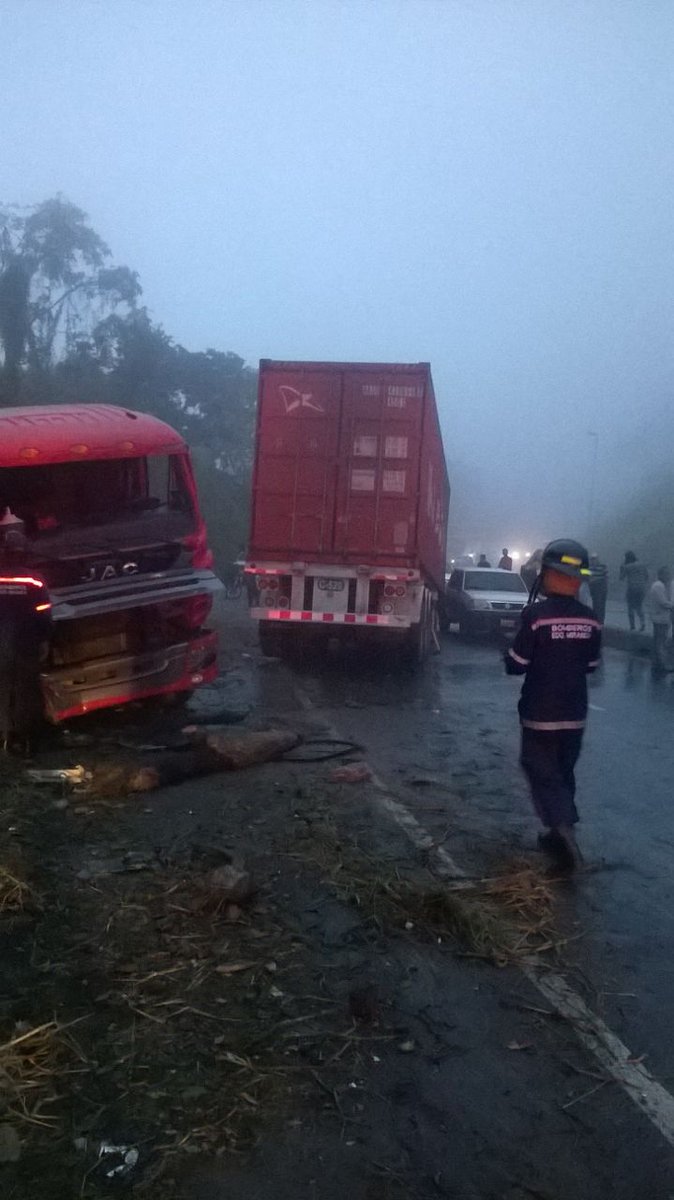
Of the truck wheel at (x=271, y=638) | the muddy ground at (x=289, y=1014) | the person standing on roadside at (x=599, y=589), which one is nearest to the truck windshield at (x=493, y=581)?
the person standing on roadside at (x=599, y=589)

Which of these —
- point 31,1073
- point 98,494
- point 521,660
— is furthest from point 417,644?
point 31,1073

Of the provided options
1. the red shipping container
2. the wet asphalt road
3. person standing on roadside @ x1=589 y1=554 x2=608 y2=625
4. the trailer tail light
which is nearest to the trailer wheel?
the wet asphalt road

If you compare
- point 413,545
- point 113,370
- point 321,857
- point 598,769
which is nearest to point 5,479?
point 321,857

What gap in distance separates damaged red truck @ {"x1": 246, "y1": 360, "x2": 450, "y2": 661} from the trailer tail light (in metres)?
4.36

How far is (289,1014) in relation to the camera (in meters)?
3.89

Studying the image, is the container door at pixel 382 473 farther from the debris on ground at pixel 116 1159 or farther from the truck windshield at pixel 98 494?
the debris on ground at pixel 116 1159

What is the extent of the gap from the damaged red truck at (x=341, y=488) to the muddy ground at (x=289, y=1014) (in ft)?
24.3

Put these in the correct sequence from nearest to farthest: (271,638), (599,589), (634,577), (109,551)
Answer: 1. (109,551)
2. (271,638)
3. (634,577)
4. (599,589)

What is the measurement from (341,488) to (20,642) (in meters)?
7.04

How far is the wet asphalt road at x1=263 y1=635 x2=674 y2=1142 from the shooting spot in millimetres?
4414

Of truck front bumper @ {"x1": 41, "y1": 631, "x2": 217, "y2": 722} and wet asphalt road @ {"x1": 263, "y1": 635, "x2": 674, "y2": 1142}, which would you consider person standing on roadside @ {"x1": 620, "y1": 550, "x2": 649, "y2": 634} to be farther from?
truck front bumper @ {"x1": 41, "y1": 631, "x2": 217, "y2": 722}

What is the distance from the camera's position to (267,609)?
47.4 ft

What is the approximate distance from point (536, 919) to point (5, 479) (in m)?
5.99

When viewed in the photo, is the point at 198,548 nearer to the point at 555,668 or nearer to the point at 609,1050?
the point at 555,668
